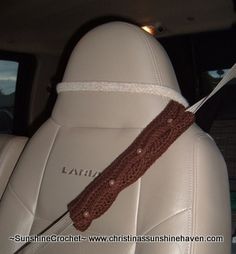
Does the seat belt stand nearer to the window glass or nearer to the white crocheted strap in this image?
the white crocheted strap

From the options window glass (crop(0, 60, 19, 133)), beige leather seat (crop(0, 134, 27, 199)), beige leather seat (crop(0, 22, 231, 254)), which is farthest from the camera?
window glass (crop(0, 60, 19, 133))

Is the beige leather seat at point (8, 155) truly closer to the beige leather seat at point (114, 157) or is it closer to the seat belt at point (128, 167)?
the beige leather seat at point (114, 157)

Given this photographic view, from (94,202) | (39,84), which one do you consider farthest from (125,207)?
(39,84)

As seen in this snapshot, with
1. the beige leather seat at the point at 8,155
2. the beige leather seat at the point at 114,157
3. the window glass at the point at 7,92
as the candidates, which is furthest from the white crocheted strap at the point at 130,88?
the window glass at the point at 7,92

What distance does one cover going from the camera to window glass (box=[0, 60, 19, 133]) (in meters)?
2.20

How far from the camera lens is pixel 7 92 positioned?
2.24m

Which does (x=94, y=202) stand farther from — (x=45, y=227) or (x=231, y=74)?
(x=231, y=74)

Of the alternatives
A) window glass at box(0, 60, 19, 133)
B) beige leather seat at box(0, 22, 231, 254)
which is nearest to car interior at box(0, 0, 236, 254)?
beige leather seat at box(0, 22, 231, 254)

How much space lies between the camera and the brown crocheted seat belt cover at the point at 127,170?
83 centimetres

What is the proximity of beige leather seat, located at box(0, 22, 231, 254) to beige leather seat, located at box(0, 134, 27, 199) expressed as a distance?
0.15 meters

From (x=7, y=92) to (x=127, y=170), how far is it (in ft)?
5.18

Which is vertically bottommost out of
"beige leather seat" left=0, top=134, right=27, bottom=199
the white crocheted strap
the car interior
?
"beige leather seat" left=0, top=134, right=27, bottom=199

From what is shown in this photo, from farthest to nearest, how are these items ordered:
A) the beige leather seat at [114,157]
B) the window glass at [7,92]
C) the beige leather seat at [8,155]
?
the window glass at [7,92] → the beige leather seat at [8,155] → the beige leather seat at [114,157]

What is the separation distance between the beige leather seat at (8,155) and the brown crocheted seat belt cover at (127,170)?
1.39 feet
